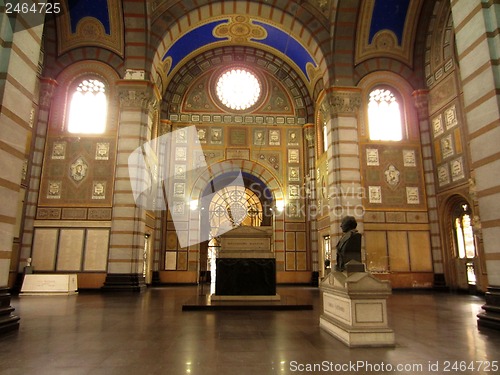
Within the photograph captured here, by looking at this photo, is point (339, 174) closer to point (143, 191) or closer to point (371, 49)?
point (371, 49)

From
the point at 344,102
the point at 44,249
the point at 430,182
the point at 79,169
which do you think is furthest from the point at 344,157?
the point at 44,249

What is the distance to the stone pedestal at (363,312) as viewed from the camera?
4824 millimetres

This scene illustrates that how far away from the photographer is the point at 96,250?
13633 millimetres

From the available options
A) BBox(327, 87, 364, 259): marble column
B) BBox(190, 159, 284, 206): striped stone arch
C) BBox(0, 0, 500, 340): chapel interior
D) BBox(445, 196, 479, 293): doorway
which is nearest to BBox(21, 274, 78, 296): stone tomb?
BBox(0, 0, 500, 340): chapel interior

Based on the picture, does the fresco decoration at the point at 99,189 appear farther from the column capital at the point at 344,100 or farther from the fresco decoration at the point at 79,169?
the column capital at the point at 344,100

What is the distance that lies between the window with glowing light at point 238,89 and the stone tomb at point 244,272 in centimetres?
1191

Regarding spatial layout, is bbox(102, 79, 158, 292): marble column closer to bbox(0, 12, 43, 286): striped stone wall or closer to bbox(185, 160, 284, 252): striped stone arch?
bbox(185, 160, 284, 252): striped stone arch

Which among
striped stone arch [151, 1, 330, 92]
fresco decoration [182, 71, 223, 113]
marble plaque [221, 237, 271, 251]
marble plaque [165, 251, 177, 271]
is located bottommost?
marble plaque [165, 251, 177, 271]

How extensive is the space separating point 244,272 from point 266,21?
474 inches

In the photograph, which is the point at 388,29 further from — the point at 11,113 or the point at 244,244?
the point at 11,113

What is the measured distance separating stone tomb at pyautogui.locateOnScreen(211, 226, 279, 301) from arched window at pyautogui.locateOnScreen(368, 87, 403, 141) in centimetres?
897

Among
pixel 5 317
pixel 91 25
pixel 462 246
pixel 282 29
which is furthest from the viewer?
pixel 282 29

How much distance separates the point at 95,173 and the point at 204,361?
11865mm

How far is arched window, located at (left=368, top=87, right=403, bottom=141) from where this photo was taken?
15.9 metres
